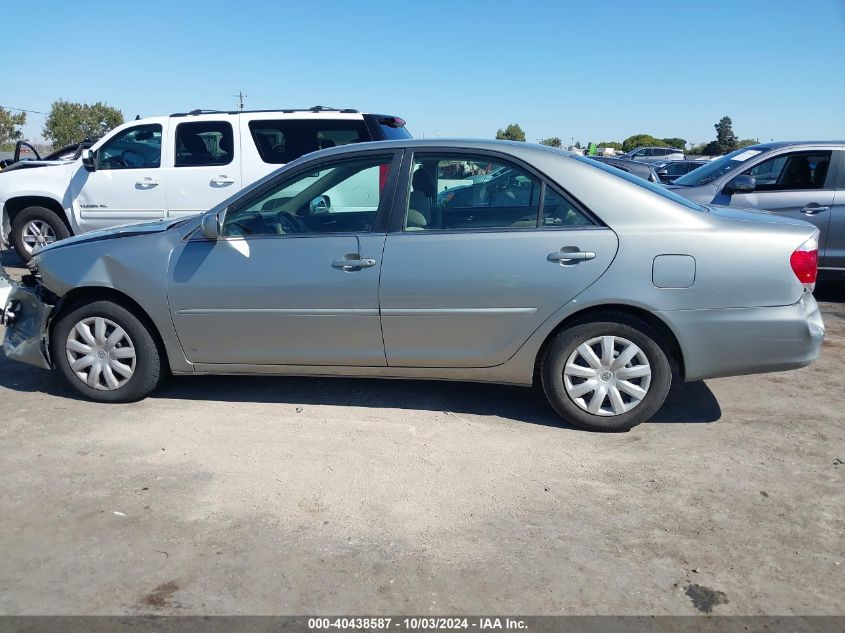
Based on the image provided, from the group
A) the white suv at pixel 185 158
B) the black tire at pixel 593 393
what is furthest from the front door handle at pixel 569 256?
the white suv at pixel 185 158

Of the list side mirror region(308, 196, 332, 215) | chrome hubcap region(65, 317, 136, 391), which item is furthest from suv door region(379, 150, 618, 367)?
chrome hubcap region(65, 317, 136, 391)

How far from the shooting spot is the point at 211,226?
4.39m

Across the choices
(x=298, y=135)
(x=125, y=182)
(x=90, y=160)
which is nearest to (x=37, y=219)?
(x=90, y=160)

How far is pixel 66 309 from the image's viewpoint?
15.5ft

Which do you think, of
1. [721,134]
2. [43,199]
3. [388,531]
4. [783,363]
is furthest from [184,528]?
[721,134]

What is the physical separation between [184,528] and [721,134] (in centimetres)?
6790

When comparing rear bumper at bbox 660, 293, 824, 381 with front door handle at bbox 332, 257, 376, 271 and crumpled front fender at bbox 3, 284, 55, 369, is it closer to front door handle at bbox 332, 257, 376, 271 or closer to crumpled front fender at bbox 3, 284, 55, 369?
front door handle at bbox 332, 257, 376, 271

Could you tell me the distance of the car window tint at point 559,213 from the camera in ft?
13.8

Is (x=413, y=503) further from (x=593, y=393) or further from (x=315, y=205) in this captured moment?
(x=315, y=205)

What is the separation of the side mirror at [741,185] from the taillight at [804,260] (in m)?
4.06

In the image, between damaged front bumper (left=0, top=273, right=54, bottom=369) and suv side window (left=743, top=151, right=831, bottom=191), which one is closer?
damaged front bumper (left=0, top=273, right=54, bottom=369)

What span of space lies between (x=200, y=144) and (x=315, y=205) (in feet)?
14.6

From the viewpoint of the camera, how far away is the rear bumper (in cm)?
407

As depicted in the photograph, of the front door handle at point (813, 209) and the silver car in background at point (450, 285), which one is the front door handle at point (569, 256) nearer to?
the silver car in background at point (450, 285)
